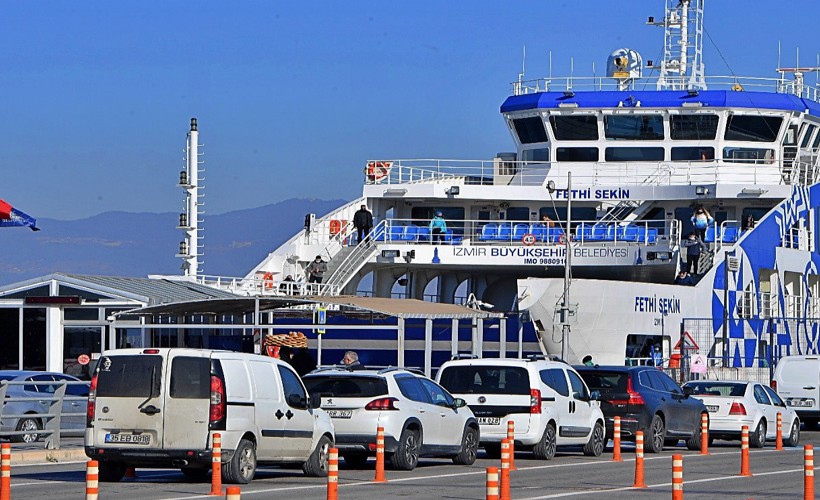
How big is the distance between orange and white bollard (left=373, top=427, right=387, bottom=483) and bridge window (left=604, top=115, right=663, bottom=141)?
92.8 feet

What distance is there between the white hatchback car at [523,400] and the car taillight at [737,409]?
4923 millimetres

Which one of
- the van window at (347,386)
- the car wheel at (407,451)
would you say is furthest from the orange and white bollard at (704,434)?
the van window at (347,386)

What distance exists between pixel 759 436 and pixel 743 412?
0.49 metres

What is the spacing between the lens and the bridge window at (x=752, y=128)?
4628 cm

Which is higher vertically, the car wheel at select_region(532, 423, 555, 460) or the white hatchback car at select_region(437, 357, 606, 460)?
the white hatchback car at select_region(437, 357, 606, 460)

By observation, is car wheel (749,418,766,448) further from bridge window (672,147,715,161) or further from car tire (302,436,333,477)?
bridge window (672,147,715,161)

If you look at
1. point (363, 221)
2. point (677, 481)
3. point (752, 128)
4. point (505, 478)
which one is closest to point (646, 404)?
point (505, 478)

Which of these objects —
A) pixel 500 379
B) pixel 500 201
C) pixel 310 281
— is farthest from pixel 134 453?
pixel 500 201

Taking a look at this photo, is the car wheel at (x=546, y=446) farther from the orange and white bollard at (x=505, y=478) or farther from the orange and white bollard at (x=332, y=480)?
the orange and white bollard at (x=332, y=480)

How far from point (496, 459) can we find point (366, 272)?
2168 centimetres

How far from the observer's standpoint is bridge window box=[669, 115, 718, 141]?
46213mm

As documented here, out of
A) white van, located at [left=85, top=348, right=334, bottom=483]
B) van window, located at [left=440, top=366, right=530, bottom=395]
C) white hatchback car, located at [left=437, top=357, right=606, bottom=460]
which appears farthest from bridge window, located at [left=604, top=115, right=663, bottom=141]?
white van, located at [left=85, top=348, right=334, bottom=483]

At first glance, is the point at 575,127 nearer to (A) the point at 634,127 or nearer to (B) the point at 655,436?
(A) the point at 634,127

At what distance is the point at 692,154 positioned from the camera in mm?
46500
